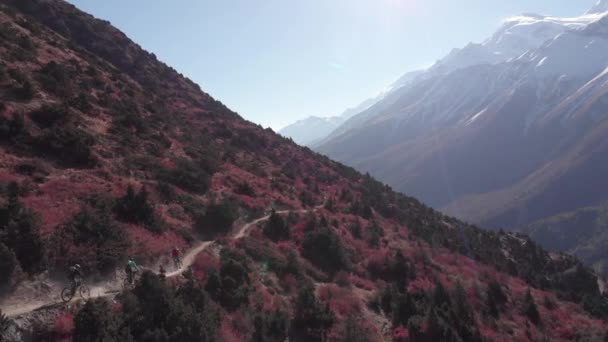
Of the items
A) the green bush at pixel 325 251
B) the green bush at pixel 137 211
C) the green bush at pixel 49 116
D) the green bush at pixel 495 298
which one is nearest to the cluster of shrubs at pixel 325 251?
the green bush at pixel 325 251

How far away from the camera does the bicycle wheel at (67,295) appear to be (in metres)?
14.5

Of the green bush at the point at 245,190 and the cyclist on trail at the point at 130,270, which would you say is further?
the green bush at the point at 245,190

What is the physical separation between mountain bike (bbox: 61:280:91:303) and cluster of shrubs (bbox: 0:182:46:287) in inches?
61.5

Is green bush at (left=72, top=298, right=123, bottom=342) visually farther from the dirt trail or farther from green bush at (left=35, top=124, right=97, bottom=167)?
green bush at (left=35, top=124, right=97, bottom=167)

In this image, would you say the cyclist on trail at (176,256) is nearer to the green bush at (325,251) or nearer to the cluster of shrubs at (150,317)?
the cluster of shrubs at (150,317)

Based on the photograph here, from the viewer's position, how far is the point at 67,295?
582 inches

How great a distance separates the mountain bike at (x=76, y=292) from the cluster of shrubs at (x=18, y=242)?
5.13 ft

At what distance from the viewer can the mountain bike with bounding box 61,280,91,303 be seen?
14650 mm

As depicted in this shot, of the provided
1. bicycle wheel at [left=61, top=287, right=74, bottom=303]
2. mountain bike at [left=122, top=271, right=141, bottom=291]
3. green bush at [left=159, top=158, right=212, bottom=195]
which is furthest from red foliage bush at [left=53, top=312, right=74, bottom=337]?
green bush at [left=159, top=158, right=212, bottom=195]

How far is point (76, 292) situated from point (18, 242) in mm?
2930

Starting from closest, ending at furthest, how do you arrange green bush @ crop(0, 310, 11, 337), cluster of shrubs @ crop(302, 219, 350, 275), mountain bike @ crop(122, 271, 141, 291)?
green bush @ crop(0, 310, 11, 337)
mountain bike @ crop(122, 271, 141, 291)
cluster of shrubs @ crop(302, 219, 350, 275)

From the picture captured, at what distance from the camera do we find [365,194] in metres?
56.0

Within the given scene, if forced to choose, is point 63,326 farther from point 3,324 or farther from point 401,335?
point 401,335

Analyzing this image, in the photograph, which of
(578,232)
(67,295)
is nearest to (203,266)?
(67,295)
